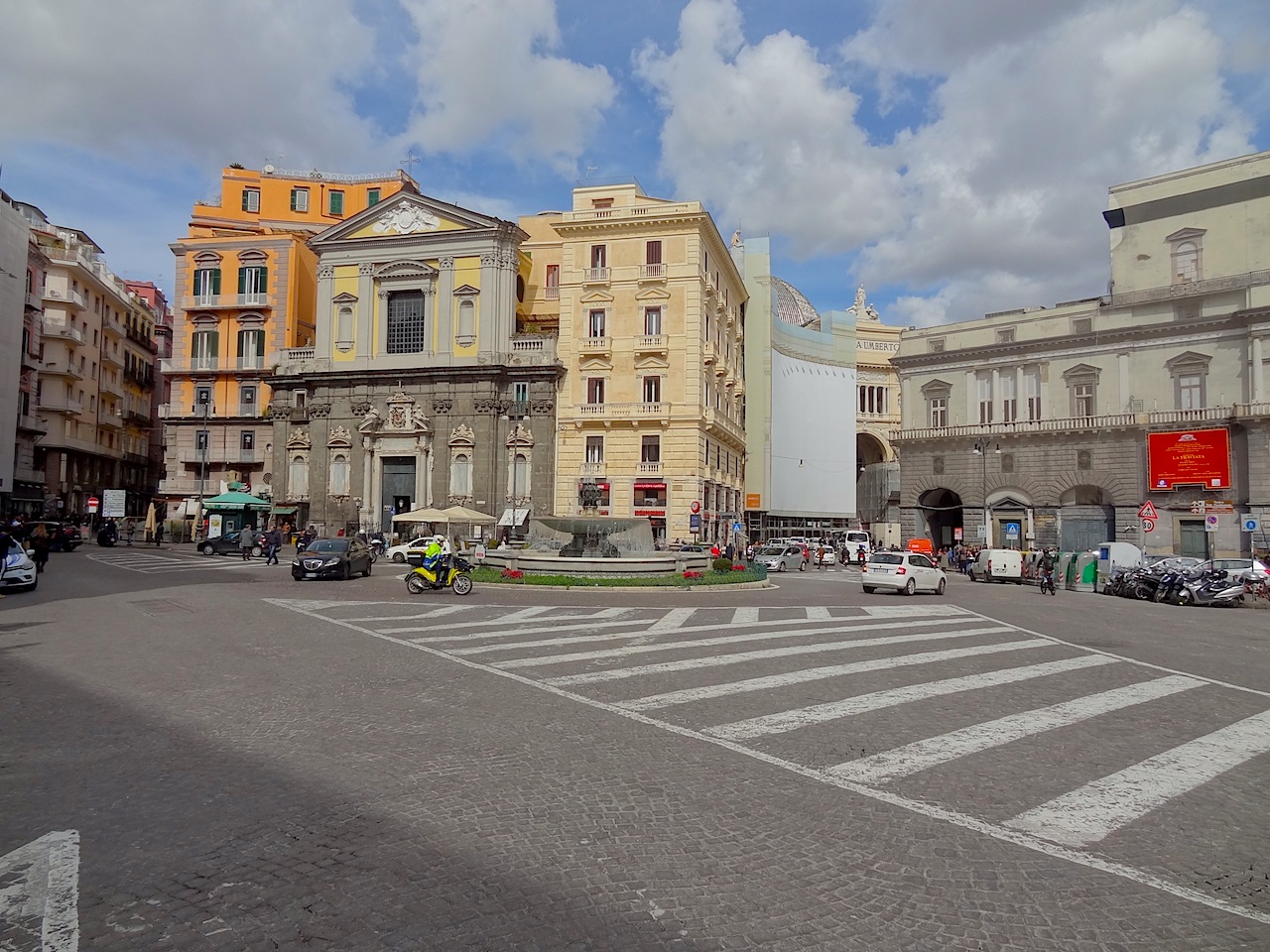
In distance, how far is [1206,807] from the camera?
5.96 m

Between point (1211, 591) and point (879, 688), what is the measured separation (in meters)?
20.7

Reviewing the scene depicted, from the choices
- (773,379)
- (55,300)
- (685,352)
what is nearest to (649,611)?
(685,352)

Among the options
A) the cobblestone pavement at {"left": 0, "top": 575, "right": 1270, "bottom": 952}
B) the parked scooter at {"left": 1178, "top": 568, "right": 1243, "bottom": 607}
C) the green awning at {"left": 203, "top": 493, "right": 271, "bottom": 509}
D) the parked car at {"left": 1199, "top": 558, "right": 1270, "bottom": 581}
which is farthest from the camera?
the green awning at {"left": 203, "top": 493, "right": 271, "bottom": 509}

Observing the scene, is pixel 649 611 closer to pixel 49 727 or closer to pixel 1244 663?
A: pixel 1244 663

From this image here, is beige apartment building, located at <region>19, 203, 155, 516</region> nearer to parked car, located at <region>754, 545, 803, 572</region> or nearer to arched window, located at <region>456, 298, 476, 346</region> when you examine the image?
arched window, located at <region>456, 298, 476, 346</region>

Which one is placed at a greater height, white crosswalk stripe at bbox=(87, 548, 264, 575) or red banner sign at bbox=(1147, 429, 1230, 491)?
red banner sign at bbox=(1147, 429, 1230, 491)

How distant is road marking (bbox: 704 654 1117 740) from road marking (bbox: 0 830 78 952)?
476 centimetres

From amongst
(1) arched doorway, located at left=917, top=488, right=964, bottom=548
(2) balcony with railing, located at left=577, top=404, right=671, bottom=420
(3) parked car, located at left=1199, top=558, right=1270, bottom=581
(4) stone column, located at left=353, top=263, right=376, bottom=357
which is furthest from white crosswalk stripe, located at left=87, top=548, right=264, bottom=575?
(1) arched doorway, located at left=917, top=488, right=964, bottom=548

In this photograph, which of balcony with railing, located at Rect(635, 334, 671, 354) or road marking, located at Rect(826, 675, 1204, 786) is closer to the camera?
road marking, located at Rect(826, 675, 1204, 786)

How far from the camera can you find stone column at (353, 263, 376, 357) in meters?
49.4

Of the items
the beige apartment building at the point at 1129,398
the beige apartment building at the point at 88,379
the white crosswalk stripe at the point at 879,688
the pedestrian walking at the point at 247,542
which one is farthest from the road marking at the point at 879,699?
the beige apartment building at the point at 88,379

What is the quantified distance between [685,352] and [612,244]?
7.25 metres

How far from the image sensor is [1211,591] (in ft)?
82.4

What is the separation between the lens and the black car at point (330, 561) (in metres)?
26.2
